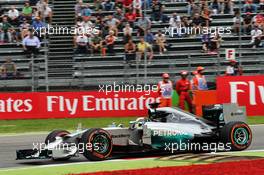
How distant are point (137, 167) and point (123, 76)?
13.3 m

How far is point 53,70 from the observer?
26234mm

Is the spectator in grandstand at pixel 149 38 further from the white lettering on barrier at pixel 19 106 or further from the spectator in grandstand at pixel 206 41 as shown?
the white lettering on barrier at pixel 19 106

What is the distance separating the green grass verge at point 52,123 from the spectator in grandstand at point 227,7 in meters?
7.19

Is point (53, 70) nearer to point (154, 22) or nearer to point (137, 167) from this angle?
point (154, 22)

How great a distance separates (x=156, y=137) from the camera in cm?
1364

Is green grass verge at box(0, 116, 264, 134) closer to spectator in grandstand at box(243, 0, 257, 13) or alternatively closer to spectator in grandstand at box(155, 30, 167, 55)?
spectator in grandstand at box(155, 30, 167, 55)

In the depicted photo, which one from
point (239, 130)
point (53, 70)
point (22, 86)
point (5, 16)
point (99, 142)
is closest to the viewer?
point (99, 142)

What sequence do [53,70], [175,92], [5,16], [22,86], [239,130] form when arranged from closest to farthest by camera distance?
1. [239,130]
2. [175,92]
3. [22,86]
4. [53,70]
5. [5,16]

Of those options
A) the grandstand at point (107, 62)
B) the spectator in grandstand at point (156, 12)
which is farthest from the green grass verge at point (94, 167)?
the spectator in grandstand at point (156, 12)

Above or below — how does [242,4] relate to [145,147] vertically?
above

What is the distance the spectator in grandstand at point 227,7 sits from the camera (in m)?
29.0

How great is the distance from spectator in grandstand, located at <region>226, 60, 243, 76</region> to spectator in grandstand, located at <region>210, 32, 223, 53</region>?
124 cm

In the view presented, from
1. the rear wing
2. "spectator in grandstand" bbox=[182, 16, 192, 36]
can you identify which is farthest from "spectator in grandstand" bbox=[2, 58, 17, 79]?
the rear wing

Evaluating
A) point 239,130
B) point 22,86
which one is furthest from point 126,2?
point 239,130
